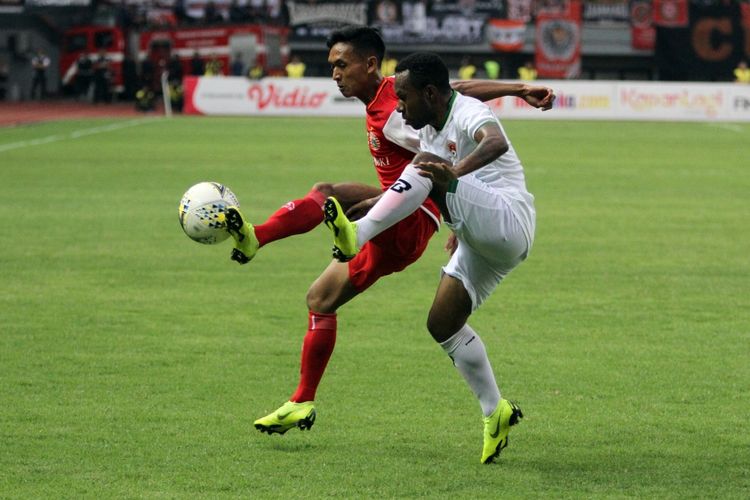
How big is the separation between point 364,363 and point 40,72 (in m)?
46.3

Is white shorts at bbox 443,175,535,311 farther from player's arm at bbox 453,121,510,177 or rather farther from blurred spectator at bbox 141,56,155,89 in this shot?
blurred spectator at bbox 141,56,155,89

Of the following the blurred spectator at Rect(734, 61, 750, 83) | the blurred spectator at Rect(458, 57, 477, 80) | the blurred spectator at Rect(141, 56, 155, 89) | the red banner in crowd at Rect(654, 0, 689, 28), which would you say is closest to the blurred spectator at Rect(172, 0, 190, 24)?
the blurred spectator at Rect(141, 56, 155, 89)

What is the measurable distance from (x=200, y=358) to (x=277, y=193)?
438 inches

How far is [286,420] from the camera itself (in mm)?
6941

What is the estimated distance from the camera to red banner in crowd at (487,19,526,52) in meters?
54.5

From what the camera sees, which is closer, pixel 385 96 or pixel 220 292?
pixel 385 96

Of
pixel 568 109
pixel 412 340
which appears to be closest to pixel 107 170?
pixel 412 340

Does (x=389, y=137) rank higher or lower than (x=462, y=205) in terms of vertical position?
higher

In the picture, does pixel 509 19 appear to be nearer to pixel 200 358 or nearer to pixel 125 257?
pixel 125 257

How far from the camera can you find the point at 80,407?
768 centimetres

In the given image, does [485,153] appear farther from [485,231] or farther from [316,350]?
[316,350]

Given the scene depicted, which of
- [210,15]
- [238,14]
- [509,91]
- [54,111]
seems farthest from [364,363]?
[210,15]

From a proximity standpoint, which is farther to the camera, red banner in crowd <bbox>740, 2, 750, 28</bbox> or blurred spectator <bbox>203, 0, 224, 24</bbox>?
blurred spectator <bbox>203, 0, 224, 24</bbox>

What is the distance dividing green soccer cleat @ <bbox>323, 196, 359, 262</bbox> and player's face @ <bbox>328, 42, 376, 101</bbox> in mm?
1210
